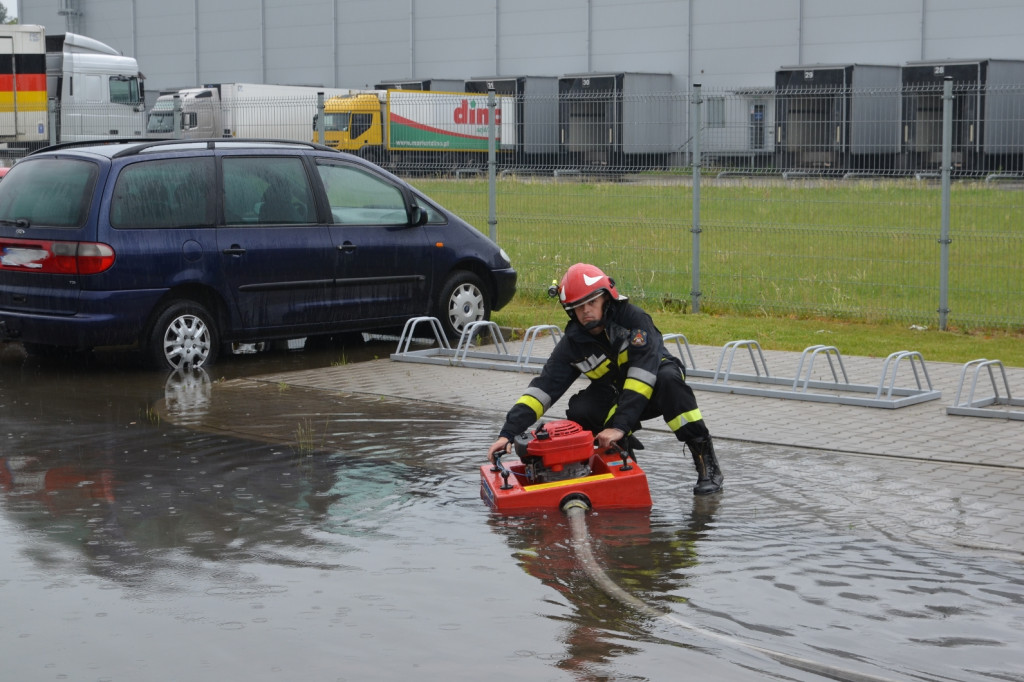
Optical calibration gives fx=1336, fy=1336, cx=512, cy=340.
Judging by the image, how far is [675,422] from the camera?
7.11 m

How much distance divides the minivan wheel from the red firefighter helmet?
523 cm

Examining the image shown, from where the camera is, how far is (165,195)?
1110 centimetres

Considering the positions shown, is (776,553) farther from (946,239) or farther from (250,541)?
(946,239)

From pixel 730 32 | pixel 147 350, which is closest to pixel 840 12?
pixel 730 32

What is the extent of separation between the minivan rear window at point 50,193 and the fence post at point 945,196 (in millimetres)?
7854

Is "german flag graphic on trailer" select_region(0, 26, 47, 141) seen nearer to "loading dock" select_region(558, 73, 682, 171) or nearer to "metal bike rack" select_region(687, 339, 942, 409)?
"loading dock" select_region(558, 73, 682, 171)

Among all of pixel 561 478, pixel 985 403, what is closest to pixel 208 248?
pixel 561 478

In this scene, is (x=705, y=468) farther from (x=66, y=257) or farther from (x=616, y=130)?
(x=616, y=130)

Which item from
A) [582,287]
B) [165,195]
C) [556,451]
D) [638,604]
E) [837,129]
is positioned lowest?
[638,604]

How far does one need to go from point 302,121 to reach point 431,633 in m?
25.9

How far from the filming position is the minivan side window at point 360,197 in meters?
12.2

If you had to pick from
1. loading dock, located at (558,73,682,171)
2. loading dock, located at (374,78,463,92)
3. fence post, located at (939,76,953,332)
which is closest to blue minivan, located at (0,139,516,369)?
loading dock, located at (558,73,682,171)

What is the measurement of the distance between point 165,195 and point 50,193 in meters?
0.92

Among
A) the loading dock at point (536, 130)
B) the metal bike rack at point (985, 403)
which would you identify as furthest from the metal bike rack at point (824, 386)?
the loading dock at point (536, 130)
